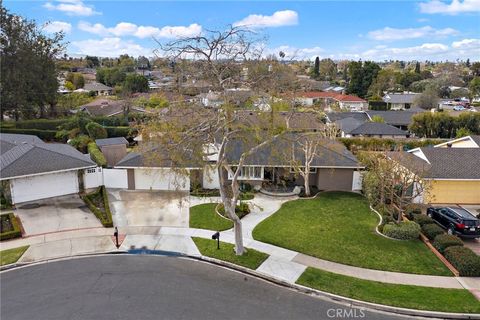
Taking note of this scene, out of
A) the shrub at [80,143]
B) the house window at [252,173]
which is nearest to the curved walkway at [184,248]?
the house window at [252,173]

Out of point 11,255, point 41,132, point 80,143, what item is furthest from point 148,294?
point 41,132

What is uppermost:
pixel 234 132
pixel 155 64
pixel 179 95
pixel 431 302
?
pixel 155 64

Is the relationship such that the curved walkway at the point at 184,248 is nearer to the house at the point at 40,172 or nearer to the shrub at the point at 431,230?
the shrub at the point at 431,230

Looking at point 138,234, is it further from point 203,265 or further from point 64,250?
point 203,265

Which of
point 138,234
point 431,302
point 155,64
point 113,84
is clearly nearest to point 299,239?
point 431,302

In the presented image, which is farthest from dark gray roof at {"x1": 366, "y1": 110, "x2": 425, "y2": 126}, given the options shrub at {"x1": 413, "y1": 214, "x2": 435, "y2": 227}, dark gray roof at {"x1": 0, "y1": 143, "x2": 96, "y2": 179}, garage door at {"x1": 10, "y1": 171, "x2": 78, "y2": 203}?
garage door at {"x1": 10, "y1": 171, "x2": 78, "y2": 203}
